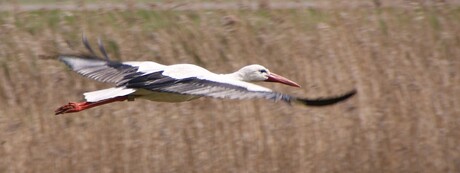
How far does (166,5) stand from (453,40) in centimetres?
214

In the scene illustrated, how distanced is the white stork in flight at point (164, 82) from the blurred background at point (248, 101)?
2.58 feet

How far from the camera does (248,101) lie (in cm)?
996

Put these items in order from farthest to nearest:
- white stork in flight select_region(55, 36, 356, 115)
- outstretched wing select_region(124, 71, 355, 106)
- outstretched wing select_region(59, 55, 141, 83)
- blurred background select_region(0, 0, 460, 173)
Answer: blurred background select_region(0, 0, 460, 173)
outstretched wing select_region(59, 55, 141, 83)
white stork in flight select_region(55, 36, 356, 115)
outstretched wing select_region(124, 71, 355, 106)

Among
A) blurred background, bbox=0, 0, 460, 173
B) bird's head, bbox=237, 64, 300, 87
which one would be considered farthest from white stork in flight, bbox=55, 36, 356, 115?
blurred background, bbox=0, 0, 460, 173

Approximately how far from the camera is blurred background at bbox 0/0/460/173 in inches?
385

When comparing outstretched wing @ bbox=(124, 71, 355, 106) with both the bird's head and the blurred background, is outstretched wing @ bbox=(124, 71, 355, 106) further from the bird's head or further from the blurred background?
the blurred background

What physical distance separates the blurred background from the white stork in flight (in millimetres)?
787

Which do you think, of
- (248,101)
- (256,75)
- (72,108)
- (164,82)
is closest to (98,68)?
(72,108)

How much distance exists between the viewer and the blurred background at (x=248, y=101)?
977 cm

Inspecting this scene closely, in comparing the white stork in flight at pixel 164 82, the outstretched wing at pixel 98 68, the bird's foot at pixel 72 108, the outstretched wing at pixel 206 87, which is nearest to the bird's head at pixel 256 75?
the white stork in flight at pixel 164 82

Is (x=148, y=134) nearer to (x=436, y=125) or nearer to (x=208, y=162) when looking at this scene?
(x=208, y=162)

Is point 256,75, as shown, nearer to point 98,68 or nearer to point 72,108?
point 98,68

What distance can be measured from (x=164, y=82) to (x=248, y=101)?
1582 millimetres

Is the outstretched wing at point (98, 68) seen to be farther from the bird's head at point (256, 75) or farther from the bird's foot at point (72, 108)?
the bird's head at point (256, 75)
